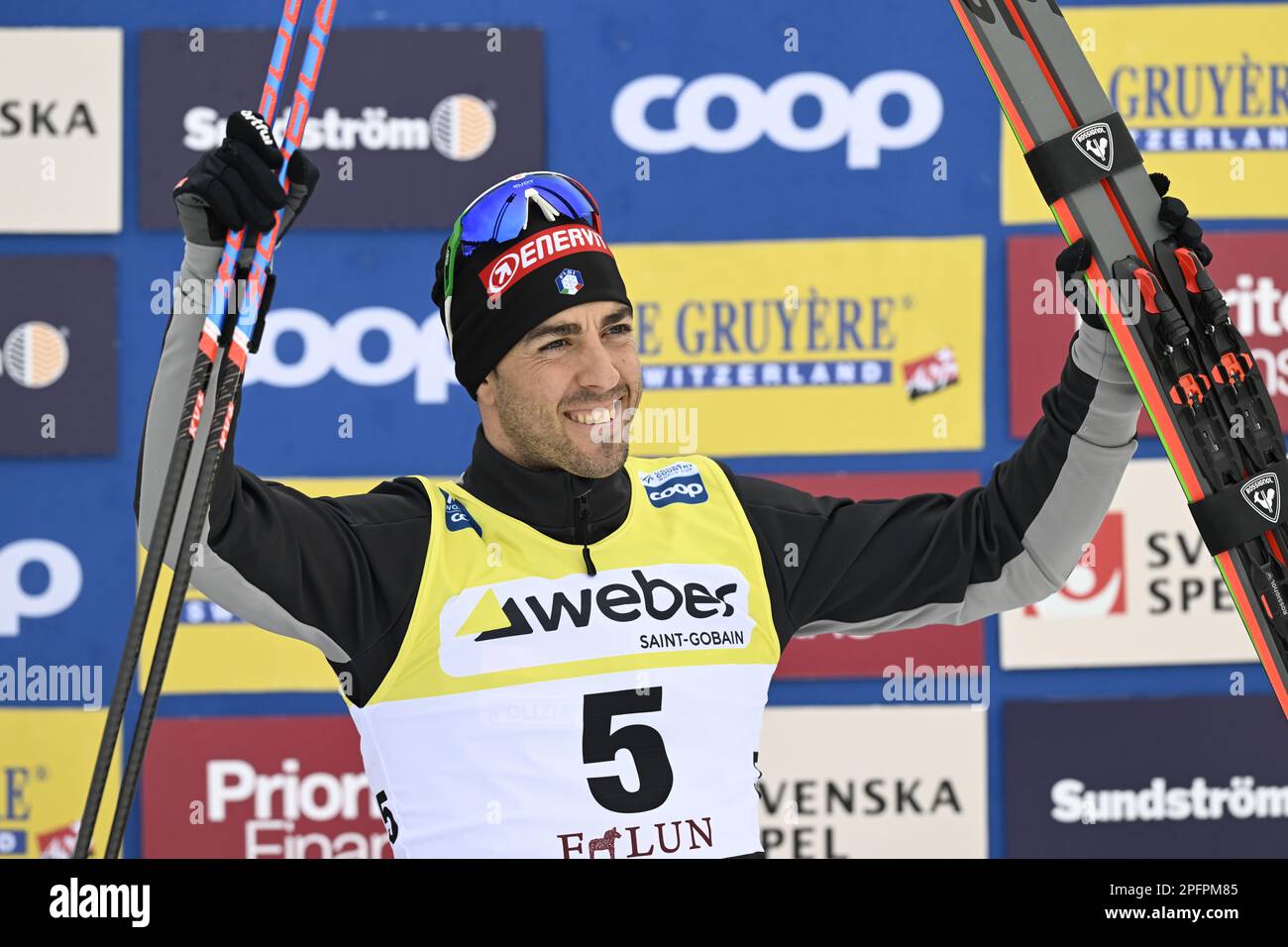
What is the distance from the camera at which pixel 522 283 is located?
165 cm

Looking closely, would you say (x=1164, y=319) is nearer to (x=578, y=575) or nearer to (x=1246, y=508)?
(x=1246, y=508)

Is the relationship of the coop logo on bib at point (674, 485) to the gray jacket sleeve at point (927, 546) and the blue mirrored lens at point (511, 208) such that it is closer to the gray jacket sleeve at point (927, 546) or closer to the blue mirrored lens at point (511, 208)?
the gray jacket sleeve at point (927, 546)

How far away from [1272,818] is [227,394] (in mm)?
2383

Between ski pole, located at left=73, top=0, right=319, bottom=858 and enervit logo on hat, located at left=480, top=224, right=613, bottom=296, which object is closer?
ski pole, located at left=73, top=0, right=319, bottom=858

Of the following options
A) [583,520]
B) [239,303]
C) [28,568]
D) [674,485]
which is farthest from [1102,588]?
[28,568]

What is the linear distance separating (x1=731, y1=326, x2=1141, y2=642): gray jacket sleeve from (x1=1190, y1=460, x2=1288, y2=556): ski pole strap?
0.51 feet

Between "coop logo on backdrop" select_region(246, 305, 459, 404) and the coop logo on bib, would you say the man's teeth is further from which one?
"coop logo on backdrop" select_region(246, 305, 459, 404)

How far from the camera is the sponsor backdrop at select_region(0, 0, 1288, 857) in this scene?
2.66 meters

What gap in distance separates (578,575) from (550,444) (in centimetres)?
17

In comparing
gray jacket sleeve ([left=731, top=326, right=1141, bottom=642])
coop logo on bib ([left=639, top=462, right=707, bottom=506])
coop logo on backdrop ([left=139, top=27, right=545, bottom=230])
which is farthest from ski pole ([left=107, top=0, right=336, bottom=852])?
coop logo on backdrop ([left=139, top=27, right=545, bottom=230])

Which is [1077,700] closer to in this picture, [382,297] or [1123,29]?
[1123,29]

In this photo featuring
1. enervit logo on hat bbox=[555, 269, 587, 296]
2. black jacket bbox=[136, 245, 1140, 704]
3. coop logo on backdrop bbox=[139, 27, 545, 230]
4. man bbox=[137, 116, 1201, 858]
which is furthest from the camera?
coop logo on backdrop bbox=[139, 27, 545, 230]
